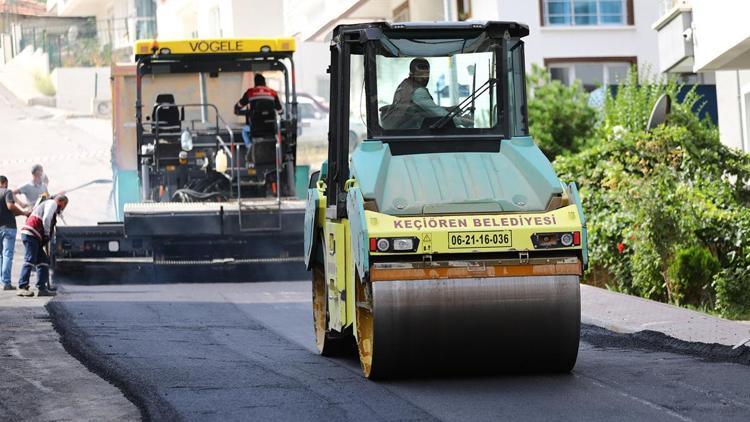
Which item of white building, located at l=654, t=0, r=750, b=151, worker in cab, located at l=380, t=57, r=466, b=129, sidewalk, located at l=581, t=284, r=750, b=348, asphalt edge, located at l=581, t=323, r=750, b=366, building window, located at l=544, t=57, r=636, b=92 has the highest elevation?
building window, located at l=544, t=57, r=636, b=92

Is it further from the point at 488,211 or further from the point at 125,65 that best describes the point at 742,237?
the point at 125,65

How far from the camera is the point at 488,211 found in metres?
9.84

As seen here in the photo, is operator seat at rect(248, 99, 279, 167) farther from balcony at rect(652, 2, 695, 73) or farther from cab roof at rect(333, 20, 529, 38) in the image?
cab roof at rect(333, 20, 529, 38)

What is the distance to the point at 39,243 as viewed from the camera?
1903cm

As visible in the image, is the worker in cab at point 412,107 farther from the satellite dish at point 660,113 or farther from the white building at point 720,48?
the satellite dish at point 660,113

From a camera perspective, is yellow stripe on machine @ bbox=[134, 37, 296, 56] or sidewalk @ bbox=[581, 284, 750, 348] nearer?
sidewalk @ bbox=[581, 284, 750, 348]

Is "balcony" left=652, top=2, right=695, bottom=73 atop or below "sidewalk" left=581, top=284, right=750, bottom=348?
atop

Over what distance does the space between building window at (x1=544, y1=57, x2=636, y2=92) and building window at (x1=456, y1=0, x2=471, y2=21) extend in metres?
3.06

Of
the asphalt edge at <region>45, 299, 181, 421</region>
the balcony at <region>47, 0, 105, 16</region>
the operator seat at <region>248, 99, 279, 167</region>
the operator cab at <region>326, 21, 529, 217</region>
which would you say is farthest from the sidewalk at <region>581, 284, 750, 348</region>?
the balcony at <region>47, 0, 105, 16</region>

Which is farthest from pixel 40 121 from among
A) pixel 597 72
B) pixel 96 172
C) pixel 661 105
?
pixel 661 105

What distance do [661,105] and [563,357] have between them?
11.0 metres

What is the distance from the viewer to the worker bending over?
18.8m

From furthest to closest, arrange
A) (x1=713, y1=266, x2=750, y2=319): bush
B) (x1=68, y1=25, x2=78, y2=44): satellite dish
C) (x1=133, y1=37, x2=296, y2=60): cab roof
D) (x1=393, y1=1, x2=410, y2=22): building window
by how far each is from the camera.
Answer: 1. (x1=68, y1=25, x2=78, y2=44): satellite dish
2. (x1=393, y1=1, x2=410, y2=22): building window
3. (x1=133, y1=37, x2=296, y2=60): cab roof
4. (x1=713, y1=266, x2=750, y2=319): bush

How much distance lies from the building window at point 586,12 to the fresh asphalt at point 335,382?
21652mm
